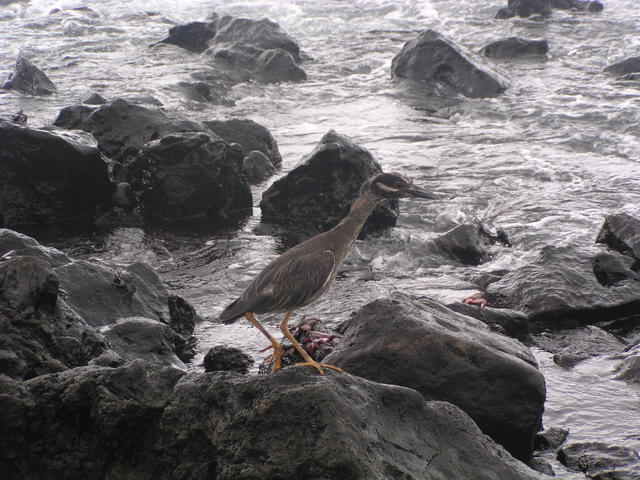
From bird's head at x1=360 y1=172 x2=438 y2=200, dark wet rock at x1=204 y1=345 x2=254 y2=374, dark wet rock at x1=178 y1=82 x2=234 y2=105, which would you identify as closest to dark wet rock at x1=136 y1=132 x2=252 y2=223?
bird's head at x1=360 y1=172 x2=438 y2=200

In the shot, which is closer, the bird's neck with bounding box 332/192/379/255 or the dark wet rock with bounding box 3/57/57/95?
the bird's neck with bounding box 332/192/379/255

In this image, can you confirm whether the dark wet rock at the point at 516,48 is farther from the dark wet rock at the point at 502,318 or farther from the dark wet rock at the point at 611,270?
the dark wet rock at the point at 502,318

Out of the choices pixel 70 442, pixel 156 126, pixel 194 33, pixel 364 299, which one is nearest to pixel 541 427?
pixel 364 299

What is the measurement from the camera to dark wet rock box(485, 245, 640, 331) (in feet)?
20.2

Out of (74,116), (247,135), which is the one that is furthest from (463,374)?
(74,116)

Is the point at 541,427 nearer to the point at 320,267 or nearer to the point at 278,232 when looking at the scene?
the point at 320,267

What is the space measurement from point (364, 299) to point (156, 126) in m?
3.85

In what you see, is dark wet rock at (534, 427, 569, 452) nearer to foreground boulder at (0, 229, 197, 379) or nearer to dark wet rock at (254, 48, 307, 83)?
foreground boulder at (0, 229, 197, 379)

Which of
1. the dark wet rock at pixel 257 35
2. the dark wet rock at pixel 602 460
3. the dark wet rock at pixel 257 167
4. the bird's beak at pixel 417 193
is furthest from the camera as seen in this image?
the dark wet rock at pixel 257 35

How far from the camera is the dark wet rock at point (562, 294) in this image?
242 inches

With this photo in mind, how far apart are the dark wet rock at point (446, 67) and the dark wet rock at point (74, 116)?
23.4ft

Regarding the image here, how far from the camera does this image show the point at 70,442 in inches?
110

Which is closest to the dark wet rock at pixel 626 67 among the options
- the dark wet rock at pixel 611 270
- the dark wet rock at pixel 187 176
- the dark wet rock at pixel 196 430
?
the dark wet rock at pixel 611 270

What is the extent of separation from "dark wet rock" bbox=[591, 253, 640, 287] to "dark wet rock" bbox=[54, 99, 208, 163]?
489 centimetres
